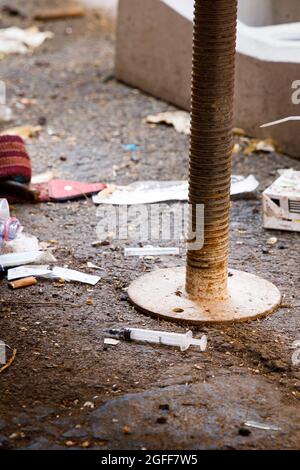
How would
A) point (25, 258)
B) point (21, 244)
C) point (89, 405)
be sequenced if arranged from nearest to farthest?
point (89, 405) < point (25, 258) < point (21, 244)

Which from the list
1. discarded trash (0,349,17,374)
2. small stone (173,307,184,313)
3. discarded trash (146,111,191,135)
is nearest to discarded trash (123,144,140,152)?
discarded trash (146,111,191,135)

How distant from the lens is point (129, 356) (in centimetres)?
301

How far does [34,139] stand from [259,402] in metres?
3.09

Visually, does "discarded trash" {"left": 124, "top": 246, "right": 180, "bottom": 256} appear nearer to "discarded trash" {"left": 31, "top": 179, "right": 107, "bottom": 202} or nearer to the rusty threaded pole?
the rusty threaded pole

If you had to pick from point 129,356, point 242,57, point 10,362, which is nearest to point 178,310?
point 129,356

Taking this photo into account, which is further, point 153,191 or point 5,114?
point 5,114

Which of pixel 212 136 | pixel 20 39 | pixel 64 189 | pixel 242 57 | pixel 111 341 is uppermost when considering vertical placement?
pixel 212 136

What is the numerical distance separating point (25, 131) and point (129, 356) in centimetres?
278

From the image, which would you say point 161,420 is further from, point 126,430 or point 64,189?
point 64,189

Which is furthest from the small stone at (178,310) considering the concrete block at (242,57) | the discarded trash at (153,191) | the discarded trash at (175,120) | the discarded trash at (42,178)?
the discarded trash at (175,120)

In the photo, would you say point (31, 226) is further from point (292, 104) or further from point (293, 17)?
point (293, 17)

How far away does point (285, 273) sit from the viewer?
3.68m

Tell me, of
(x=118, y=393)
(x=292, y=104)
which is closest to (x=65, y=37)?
(x=292, y=104)

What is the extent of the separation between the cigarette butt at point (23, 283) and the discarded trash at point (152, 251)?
18.9 inches
